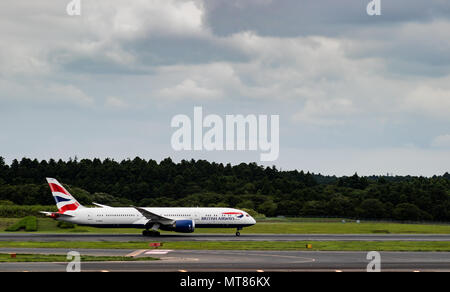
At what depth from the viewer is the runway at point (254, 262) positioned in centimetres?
4175

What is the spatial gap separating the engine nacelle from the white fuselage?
2449 mm

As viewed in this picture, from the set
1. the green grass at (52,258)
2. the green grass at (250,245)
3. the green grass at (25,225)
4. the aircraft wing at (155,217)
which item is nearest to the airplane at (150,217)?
the aircraft wing at (155,217)

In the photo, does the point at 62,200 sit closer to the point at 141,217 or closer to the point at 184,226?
the point at 141,217

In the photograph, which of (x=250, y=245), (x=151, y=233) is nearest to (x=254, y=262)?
(x=250, y=245)

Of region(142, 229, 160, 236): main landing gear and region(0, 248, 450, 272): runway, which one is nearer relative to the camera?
region(0, 248, 450, 272): runway

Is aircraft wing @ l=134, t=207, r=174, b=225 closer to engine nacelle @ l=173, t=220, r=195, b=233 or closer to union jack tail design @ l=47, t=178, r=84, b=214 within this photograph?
engine nacelle @ l=173, t=220, r=195, b=233

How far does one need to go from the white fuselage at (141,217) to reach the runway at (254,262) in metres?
23.3

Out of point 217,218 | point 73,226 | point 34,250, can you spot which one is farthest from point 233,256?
point 73,226

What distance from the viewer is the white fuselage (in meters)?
80.1

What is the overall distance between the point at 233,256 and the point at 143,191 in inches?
5774

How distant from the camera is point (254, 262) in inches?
1809

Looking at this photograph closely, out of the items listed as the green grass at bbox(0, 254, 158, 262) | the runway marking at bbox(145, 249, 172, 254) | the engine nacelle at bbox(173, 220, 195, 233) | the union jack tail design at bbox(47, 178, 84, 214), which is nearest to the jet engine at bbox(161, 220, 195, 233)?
the engine nacelle at bbox(173, 220, 195, 233)
